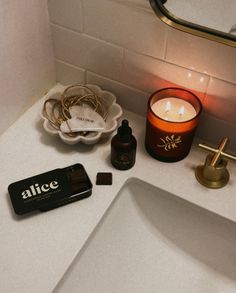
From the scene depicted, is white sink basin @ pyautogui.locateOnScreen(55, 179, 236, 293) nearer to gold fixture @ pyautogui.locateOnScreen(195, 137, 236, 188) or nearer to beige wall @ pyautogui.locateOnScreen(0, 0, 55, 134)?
gold fixture @ pyautogui.locateOnScreen(195, 137, 236, 188)

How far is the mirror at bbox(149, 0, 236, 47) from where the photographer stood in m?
0.62

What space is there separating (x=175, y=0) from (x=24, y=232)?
0.49 m

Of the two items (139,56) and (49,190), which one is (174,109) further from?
(49,190)

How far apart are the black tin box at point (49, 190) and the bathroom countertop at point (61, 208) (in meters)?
0.02

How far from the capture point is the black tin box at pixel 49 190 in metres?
0.64

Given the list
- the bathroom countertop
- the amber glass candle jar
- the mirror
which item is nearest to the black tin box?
the bathroom countertop

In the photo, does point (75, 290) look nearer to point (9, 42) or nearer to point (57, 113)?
point (57, 113)

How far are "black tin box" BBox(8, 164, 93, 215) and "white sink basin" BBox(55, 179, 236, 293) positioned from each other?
78 millimetres

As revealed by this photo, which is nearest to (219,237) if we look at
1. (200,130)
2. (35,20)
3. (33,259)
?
(200,130)

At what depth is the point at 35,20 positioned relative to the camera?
2.48 feet

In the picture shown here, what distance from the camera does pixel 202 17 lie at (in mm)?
633

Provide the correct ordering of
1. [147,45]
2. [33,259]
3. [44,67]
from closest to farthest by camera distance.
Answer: [33,259], [147,45], [44,67]

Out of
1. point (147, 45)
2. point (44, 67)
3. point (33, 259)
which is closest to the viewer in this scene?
point (33, 259)

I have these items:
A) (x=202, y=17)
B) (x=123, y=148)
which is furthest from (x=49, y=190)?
(x=202, y=17)
